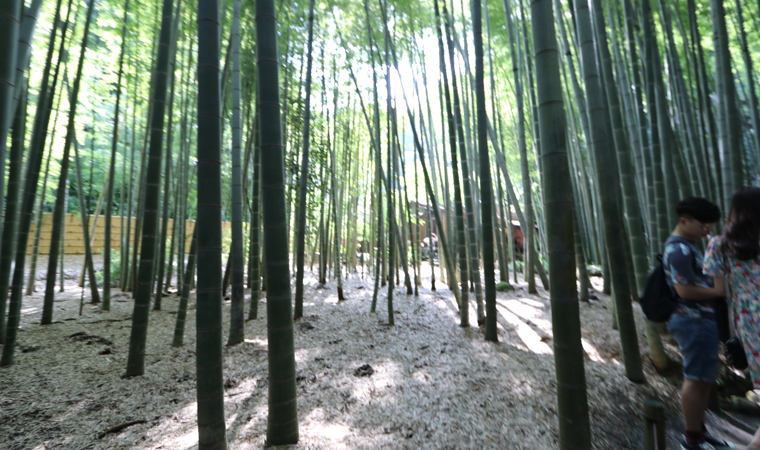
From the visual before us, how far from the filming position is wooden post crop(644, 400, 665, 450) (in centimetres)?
104

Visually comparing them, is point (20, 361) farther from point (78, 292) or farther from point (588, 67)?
point (588, 67)

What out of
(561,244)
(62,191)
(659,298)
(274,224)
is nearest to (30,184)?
(62,191)

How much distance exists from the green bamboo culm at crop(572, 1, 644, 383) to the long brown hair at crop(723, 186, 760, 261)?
19.3 inches

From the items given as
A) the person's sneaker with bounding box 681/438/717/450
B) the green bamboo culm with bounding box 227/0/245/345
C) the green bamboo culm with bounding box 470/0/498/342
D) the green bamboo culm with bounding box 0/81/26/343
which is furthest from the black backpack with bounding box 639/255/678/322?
the green bamboo culm with bounding box 0/81/26/343

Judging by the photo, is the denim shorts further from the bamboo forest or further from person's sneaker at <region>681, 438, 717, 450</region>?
person's sneaker at <region>681, 438, 717, 450</region>

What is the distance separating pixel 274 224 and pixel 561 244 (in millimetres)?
925

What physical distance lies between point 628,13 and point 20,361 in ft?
14.6

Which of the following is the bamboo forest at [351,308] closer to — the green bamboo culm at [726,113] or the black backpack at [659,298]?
the green bamboo culm at [726,113]

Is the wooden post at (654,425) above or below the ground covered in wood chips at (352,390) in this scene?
above

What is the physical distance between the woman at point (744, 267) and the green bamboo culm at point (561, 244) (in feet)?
2.23

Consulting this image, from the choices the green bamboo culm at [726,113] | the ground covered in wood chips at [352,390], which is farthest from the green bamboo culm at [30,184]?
the green bamboo culm at [726,113]

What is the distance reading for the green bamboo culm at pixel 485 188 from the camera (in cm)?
230

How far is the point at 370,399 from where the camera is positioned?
1.86m

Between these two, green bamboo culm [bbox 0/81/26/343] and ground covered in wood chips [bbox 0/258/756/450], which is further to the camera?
green bamboo culm [bbox 0/81/26/343]
